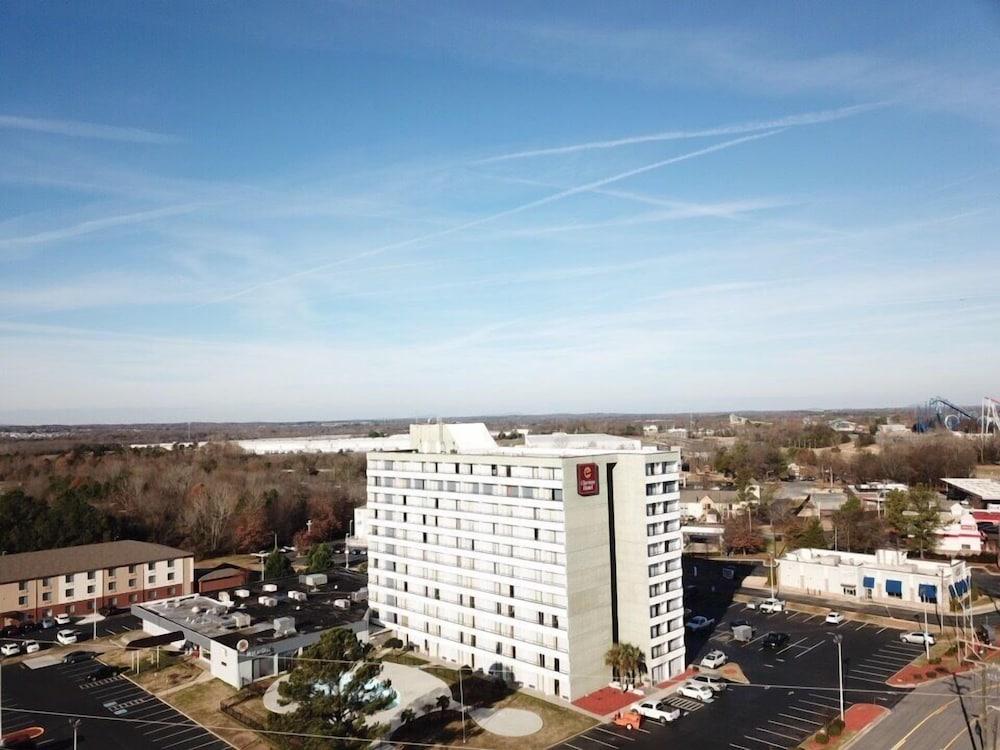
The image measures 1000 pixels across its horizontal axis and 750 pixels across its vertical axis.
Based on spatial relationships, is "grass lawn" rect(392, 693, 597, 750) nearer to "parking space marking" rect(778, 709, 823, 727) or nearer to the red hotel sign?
"parking space marking" rect(778, 709, 823, 727)

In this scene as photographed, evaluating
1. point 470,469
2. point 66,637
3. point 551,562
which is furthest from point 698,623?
point 66,637

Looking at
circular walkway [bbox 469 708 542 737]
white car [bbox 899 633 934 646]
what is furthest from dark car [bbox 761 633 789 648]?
circular walkway [bbox 469 708 542 737]

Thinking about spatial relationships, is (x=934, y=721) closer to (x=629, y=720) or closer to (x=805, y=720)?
(x=805, y=720)

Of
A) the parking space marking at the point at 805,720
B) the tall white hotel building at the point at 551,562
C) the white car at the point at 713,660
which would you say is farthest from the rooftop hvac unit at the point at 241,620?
the parking space marking at the point at 805,720

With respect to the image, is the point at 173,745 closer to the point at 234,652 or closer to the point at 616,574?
the point at 234,652

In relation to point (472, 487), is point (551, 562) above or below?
below

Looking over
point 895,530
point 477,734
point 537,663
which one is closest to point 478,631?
point 537,663

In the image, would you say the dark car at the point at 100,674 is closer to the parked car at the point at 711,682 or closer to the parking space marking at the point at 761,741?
the parked car at the point at 711,682
